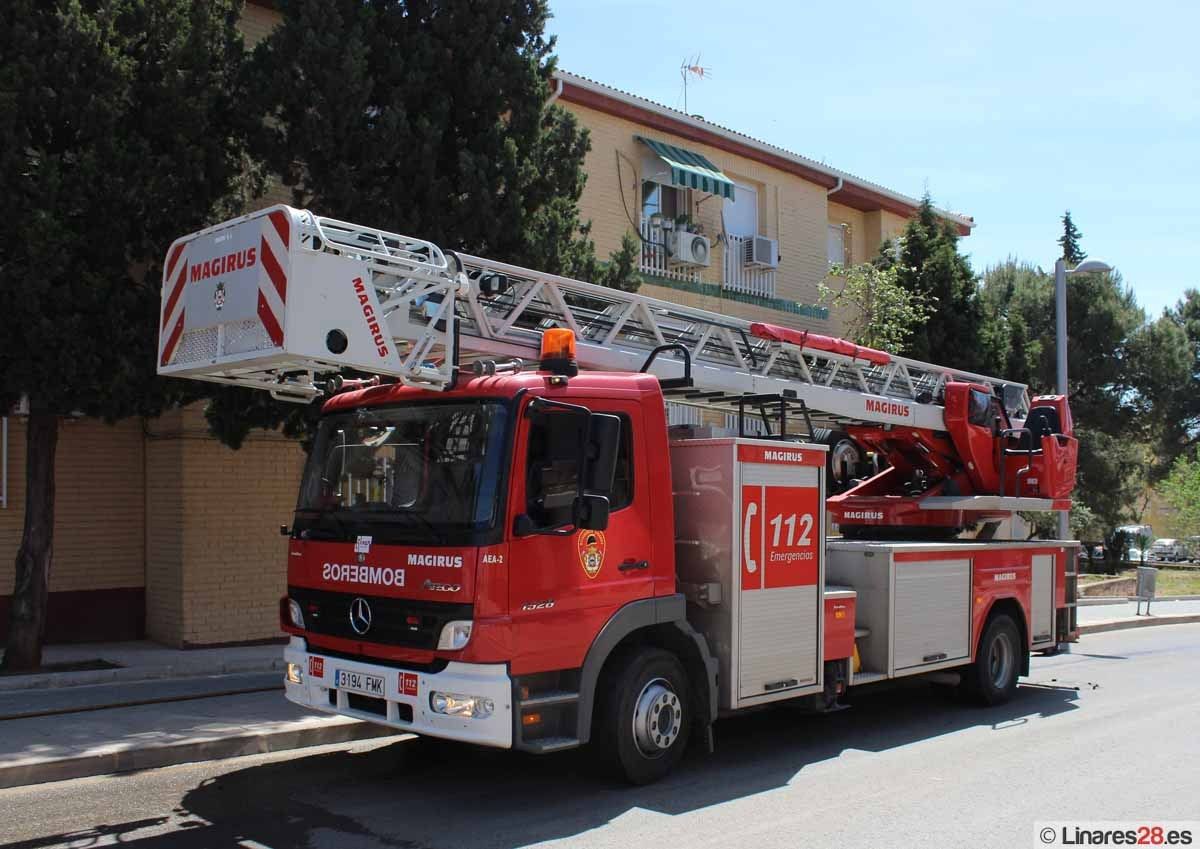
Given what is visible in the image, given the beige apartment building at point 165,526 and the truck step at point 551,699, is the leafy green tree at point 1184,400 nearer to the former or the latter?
the beige apartment building at point 165,526

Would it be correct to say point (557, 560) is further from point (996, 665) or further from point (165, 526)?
point (165, 526)

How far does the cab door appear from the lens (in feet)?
20.5

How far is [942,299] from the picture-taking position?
1934 cm

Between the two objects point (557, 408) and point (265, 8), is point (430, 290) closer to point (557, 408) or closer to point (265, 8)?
point (557, 408)

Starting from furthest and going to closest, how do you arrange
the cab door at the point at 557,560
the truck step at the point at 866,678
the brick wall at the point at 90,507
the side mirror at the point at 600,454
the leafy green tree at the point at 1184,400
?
the leafy green tree at the point at 1184,400, the brick wall at the point at 90,507, the truck step at the point at 866,678, the side mirror at the point at 600,454, the cab door at the point at 557,560

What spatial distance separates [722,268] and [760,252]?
85cm

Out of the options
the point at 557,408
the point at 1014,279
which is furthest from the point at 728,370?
the point at 1014,279

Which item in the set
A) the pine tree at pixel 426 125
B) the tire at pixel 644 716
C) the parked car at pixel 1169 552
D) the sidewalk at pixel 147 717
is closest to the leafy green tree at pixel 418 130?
the pine tree at pixel 426 125

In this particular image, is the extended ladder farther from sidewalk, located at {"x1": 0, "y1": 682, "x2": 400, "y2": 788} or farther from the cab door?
sidewalk, located at {"x1": 0, "y1": 682, "x2": 400, "y2": 788}

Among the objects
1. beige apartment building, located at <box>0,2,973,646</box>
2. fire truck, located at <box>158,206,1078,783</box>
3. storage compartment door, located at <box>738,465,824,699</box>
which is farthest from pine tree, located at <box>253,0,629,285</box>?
storage compartment door, located at <box>738,465,824,699</box>

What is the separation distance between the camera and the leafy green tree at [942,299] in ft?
62.8

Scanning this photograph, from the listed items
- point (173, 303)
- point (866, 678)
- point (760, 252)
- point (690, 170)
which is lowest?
point (866, 678)

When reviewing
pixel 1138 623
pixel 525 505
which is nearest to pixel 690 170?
pixel 1138 623

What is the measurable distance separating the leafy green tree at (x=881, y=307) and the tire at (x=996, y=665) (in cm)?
760
